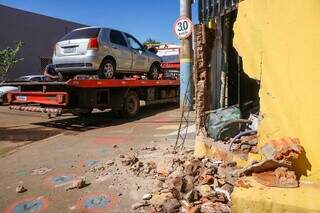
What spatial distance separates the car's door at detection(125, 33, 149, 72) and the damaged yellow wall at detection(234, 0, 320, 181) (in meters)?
8.21

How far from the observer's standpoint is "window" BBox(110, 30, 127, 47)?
11.6 m

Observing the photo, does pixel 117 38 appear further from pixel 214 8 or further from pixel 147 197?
pixel 147 197

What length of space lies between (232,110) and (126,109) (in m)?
6.25

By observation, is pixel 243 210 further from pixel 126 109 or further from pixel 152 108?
pixel 152 108

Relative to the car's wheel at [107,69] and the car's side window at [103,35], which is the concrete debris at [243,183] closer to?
the car's wheel at [107,69]

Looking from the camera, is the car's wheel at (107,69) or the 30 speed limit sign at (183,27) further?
the 30 speed limit sign at (183,27)

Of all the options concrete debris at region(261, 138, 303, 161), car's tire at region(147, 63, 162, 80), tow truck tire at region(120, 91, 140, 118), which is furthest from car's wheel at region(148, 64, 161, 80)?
concrete debris at region(261, 138, 303, 161)

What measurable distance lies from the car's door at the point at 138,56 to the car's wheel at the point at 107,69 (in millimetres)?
1264

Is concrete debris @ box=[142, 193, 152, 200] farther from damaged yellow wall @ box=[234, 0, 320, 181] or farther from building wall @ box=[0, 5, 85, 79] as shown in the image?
building wall @ box=[0, 5, 85, 79]

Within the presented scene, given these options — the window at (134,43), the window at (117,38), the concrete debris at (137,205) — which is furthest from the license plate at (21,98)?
the concrete debris at (137,205)

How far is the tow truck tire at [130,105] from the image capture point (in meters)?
12.1

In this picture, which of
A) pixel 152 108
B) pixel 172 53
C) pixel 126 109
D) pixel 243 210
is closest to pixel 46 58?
pixel 172 53

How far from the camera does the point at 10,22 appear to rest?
2477 cm

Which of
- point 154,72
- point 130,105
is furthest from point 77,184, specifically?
point 154,72
